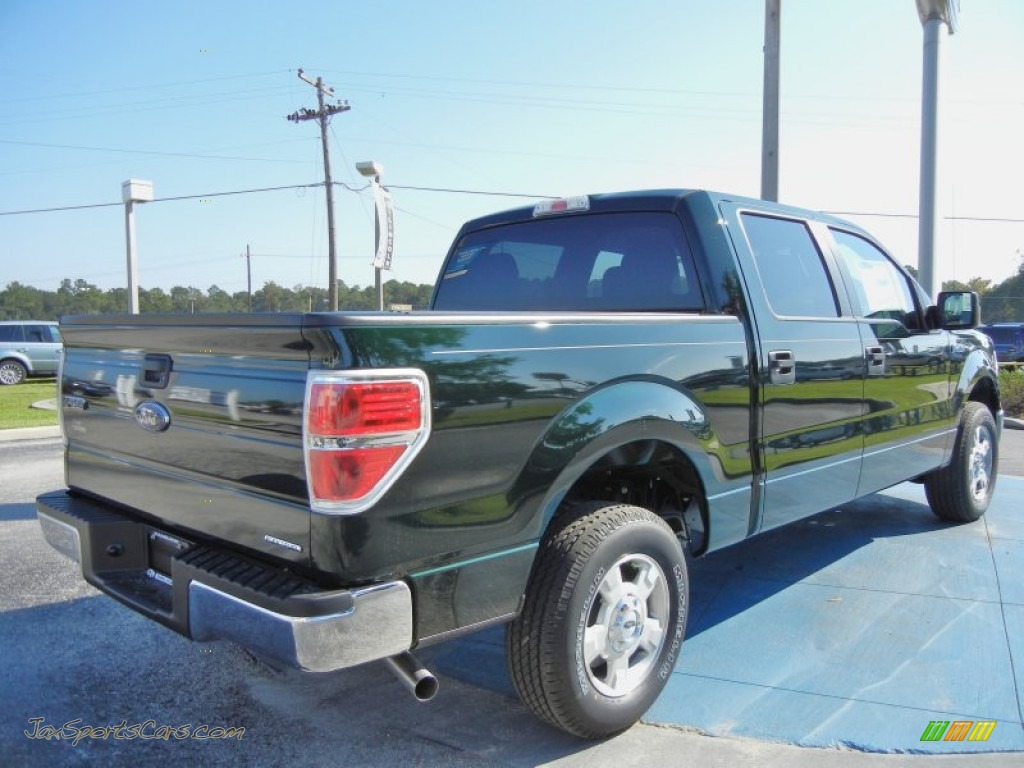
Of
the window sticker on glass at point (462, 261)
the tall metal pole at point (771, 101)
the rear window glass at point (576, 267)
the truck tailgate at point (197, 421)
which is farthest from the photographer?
the tall metal pole at point (771, 101)

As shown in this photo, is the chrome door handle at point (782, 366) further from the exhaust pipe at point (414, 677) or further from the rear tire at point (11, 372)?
the rear tire at point (11, 372)

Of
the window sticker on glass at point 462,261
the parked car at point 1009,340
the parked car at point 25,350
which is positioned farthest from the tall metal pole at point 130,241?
the parked car at point 1009,340

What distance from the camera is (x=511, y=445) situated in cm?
231

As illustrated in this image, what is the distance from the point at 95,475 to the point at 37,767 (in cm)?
101

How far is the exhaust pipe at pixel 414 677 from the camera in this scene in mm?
2188

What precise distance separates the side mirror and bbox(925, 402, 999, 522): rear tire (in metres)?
0.75

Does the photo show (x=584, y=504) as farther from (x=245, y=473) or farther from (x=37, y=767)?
(x=37, y=767)

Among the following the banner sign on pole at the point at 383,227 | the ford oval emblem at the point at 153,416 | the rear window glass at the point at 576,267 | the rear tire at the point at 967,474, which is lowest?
the rear tire at the point at 967,474

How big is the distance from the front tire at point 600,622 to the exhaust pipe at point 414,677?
15.7 inches

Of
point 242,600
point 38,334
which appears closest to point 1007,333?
point 242,600

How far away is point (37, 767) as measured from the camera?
2.54 m

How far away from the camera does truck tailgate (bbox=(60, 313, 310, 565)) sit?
83.5 inches

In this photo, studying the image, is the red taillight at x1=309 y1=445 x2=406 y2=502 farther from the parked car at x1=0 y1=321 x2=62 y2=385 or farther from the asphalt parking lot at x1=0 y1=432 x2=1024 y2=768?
the parked car at x1=0 y1=321 x2=62 y2=385

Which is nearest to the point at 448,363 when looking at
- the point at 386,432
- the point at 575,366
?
the point at 386,432
